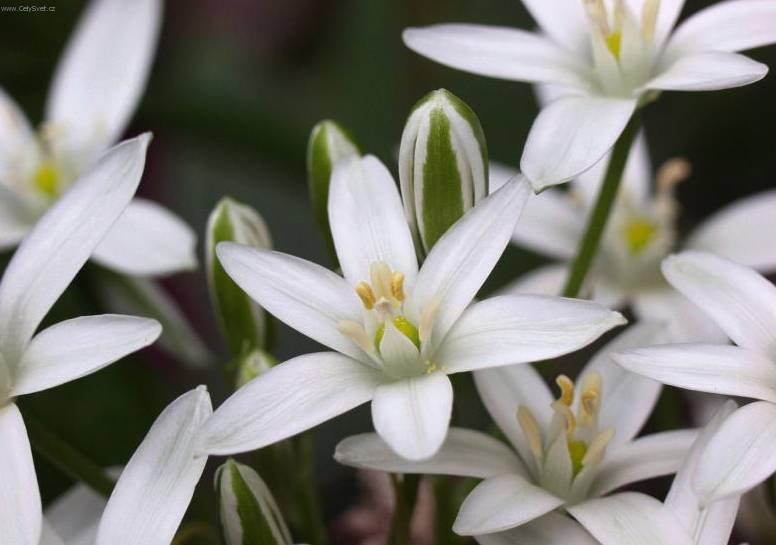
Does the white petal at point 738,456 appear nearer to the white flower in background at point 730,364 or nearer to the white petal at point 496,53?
the white flower in background at point 730,364

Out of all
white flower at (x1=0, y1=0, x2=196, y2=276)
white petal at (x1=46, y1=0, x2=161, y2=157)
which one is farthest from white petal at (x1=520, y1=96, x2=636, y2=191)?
white petal at (x1=46, y1=0, x2=161, y2=157)

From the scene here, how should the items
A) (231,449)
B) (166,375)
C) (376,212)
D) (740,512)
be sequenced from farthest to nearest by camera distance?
(166,375)
(740,512)
(376,212)
(231,449)

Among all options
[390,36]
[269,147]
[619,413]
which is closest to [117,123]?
[269,147]

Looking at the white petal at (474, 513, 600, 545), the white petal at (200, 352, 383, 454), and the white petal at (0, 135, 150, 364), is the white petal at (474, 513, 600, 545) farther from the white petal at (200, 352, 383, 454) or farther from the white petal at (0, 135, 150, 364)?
the white petal at (0, 135, 150, 364)

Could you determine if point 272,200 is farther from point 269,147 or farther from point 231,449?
point 231,449

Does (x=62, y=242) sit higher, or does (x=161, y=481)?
(x=62, y=242)

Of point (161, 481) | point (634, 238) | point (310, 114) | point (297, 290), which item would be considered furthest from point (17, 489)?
point (310, 114)

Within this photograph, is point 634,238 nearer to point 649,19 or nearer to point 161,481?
point 649,19

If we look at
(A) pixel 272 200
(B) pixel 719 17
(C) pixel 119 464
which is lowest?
(C) pixel 119 464
